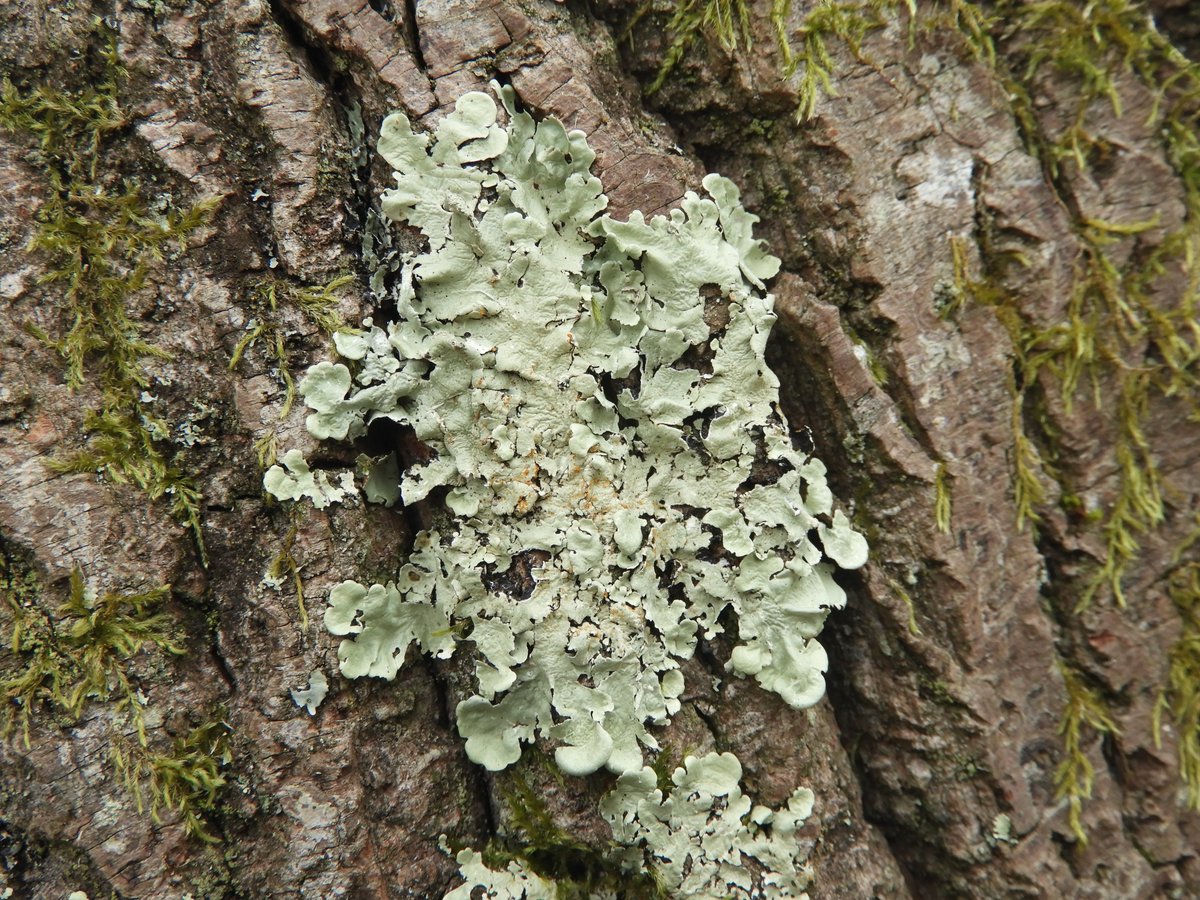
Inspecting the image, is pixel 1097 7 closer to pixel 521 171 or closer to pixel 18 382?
pixel 521 171

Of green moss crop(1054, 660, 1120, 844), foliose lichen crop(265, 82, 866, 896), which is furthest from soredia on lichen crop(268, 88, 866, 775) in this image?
green moss crop(1054, 660, 1120, 844)

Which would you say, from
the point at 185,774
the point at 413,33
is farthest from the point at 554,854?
the point at 413,33

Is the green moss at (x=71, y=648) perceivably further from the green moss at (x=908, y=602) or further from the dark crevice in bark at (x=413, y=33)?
the green moss at (x=908, y=602)

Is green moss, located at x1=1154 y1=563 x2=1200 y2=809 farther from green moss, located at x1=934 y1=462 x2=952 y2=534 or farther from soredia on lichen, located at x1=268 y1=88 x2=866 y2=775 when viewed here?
soredia on lichen, located at x1=268 y1=88 x2=866 y2=775

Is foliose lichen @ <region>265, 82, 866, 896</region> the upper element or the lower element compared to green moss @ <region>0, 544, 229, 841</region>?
upper

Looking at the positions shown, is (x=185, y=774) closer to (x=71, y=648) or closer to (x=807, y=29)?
(x=71, y=648)

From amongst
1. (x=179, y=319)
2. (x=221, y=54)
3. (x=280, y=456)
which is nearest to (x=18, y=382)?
(x=179, y=319)

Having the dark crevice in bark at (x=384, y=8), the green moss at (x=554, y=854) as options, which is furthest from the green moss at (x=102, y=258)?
the green moss at (x=554, y=854)
